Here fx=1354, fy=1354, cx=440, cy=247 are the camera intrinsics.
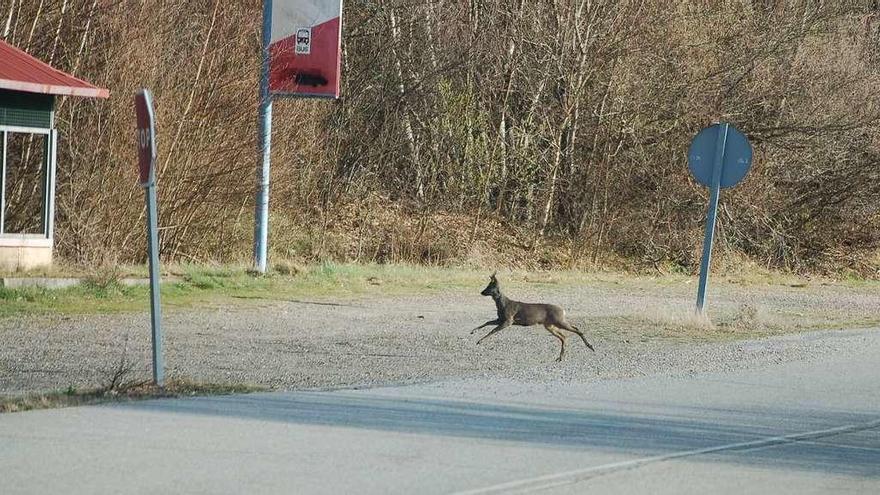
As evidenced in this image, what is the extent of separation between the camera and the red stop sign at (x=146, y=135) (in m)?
9.66

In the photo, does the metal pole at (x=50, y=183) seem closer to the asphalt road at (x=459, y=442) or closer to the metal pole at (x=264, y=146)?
the metal pole at (x=264, y=146)

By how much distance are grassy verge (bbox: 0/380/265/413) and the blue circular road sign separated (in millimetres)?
9131

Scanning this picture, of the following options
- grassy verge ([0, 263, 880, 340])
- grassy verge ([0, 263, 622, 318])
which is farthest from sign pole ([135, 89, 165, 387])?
grassy verge ([0, 263, 880, 340])

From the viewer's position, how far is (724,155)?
17984 millimetres

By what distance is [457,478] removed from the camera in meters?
7.62

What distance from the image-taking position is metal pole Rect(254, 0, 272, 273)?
2369cm

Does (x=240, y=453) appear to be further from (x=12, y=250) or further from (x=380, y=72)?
(x=380, y=72)

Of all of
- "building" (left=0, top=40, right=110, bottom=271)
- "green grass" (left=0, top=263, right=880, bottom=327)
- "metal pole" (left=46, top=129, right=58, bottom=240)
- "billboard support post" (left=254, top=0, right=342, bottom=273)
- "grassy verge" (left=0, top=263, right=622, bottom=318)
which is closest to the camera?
"grassy verge" (left=0, top=263, right=622, bottom=318)

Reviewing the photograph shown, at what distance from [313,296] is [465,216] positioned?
40.0ft

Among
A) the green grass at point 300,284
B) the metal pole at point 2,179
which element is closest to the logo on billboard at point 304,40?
the green grass at point 300,284

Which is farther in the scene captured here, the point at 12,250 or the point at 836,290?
the point at 836,290

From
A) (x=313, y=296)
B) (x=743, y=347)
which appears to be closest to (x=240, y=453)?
(x=743, y=347)

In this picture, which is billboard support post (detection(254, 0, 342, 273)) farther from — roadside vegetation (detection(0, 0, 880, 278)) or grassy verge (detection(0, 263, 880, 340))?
roadside vegetation (detection(0, 0, 880, 278))

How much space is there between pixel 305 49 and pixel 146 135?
1495cm
